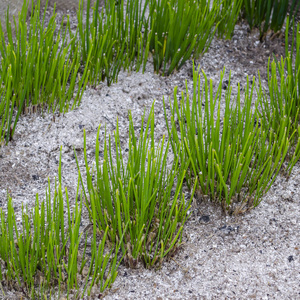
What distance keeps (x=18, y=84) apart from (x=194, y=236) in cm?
101

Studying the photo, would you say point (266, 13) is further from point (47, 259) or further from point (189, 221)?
point (47, 259)

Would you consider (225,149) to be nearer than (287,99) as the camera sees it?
Yes

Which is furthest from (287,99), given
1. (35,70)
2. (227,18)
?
(35,70)

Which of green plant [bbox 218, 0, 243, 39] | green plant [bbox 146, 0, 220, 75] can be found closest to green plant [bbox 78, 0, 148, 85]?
green plant [bbox 146, 0, 220, 75]

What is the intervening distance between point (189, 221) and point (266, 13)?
1.35 meters

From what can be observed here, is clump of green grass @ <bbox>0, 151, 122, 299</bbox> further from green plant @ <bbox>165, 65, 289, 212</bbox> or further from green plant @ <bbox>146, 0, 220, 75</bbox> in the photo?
green plant @ <bbox>146, 0, 220, 75</bbox>

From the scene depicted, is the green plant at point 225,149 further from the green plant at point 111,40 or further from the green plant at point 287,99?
the green plant at point 111,40

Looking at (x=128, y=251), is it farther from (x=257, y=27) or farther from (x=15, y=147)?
(x=257, y=27)

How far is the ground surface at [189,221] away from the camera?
1428 mm

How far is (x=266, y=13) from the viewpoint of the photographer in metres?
2.35

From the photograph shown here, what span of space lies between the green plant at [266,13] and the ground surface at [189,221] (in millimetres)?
302

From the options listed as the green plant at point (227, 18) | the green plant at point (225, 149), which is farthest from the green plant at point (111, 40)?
the green plant at point (225, 149)

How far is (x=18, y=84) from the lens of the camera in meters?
1.86

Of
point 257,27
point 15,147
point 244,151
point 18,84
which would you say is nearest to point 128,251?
point 244,151
